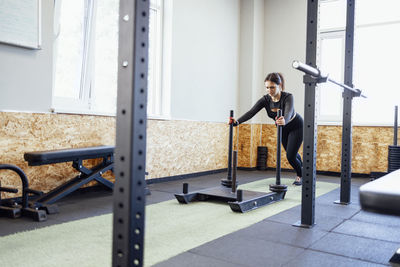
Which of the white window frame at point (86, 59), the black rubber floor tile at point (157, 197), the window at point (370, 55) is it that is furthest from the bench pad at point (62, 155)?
the window at point (370, 55)

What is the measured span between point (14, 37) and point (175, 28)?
2.39 m

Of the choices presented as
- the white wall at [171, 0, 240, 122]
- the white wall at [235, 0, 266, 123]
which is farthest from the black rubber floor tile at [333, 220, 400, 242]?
the white wall at [235, 0, 266, 123]

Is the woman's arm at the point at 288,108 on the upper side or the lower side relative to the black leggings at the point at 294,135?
upper

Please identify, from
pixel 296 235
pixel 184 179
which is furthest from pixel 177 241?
pixel 184 179

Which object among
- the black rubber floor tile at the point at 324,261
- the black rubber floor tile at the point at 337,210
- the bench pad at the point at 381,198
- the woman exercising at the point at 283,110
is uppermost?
the woman exercising at the point at 283,110

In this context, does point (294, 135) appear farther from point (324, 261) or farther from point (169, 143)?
point (324, 261)

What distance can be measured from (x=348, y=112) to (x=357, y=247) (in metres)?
1.71

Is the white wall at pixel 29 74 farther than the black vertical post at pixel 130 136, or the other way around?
the white wall at pixel 29 74

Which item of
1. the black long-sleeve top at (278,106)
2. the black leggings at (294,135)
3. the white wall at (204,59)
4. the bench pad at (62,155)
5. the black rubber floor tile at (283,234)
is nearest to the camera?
the black rubber floor tile at (283,234)

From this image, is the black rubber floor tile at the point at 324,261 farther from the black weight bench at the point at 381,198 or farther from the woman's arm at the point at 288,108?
the woman's arm at the point at 288,108

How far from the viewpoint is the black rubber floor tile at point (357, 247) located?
214 cm

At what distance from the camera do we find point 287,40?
657 centimetres

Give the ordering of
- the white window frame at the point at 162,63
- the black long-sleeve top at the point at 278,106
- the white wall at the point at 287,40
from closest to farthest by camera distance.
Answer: the black long-sleeve top at the point at 278,106 < the white window frame at the point at 162,63 < the white wall at the point at 287,40

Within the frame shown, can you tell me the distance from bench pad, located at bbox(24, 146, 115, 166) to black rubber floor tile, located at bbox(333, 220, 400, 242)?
2224 millimetres
